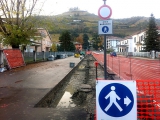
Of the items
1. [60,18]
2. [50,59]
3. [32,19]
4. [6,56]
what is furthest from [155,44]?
[6,56]

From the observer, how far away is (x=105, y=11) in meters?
5.50

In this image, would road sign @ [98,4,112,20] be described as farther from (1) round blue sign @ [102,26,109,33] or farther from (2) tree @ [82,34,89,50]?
(2) tree @ [82,34,89,50]

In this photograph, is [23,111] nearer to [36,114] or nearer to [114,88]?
[36,114]

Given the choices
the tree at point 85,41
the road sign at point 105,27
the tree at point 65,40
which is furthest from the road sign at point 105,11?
the tree at point 85,41

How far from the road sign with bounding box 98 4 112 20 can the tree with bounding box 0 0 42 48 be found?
1365 centimetres

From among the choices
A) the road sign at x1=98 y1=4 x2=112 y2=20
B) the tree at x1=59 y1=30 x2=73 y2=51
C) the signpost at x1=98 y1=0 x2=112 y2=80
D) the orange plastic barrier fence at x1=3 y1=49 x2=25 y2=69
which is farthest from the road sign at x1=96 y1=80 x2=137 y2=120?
the tree at x1=59 y1=30 x2=73 y2=51

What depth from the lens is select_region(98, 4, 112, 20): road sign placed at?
5480 millimetres

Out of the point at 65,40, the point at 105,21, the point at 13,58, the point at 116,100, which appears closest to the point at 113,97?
the point at 116,100

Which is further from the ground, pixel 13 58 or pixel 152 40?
pixel 152 40

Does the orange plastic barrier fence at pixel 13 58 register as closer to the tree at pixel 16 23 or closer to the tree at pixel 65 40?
the tree at pixel 16 23

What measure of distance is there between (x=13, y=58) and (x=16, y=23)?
14.2 feet

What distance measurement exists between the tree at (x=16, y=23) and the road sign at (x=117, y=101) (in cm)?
1572

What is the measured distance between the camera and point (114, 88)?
135 inches

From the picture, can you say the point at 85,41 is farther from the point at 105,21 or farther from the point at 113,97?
the point at 113,97
